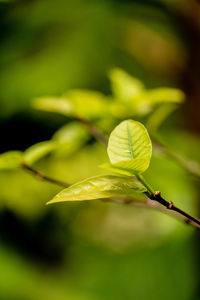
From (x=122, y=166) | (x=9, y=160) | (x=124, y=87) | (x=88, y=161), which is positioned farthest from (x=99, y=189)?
(x=88, y=161)

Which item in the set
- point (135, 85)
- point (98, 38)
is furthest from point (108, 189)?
point (98, 38)

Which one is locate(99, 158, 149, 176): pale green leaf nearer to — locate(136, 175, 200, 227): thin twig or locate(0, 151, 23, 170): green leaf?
locate(136, 175, 200, 227): thin twig

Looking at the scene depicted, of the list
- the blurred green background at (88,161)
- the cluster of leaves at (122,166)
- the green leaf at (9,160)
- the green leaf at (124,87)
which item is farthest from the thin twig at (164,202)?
the blurred green background at (88,161)

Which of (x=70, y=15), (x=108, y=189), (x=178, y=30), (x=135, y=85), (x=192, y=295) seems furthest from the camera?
(x=178, y=30)

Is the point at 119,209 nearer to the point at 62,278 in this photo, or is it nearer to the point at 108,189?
the point at 62,278

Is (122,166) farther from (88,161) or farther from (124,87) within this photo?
(88,161)

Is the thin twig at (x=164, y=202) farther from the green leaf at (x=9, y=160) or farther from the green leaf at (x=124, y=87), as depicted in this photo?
the green leaf at (x=124, y=87)

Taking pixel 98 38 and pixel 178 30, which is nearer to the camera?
pixel 98 38

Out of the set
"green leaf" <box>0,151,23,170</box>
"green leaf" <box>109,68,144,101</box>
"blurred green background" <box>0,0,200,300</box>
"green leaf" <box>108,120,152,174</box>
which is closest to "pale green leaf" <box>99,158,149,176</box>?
"green leaf" <box>108,120,152,174</box>
